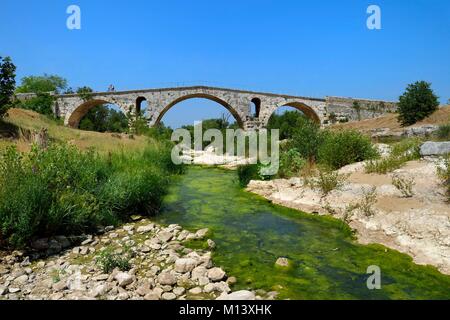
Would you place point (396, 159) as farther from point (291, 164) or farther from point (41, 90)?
point (41, 90)

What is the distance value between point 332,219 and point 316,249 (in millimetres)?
1552

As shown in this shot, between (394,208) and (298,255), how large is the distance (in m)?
2.19

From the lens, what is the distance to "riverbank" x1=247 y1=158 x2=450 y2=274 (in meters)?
4.86

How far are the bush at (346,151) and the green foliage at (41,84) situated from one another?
4340cm

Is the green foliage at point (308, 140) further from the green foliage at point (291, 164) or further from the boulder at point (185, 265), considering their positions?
the boulder at point (185, 265)

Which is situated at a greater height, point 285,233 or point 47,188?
point 47,188

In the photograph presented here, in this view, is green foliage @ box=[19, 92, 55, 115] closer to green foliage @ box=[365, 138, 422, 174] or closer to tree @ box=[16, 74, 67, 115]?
tree @ box=[16, 74, 67, 115]

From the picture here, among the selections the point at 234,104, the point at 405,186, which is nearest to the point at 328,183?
the point at 405,186

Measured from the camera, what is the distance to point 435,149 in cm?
822

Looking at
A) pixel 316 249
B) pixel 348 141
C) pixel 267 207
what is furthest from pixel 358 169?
pixel 316 249

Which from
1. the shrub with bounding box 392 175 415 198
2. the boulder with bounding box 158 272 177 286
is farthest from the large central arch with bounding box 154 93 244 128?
the boulder with bounding box 158 272 177 286

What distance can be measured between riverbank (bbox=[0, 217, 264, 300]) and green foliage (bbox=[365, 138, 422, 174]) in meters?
4.81

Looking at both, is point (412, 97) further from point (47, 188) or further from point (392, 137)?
point (47, 188)

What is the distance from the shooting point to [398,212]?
5.75 meters
